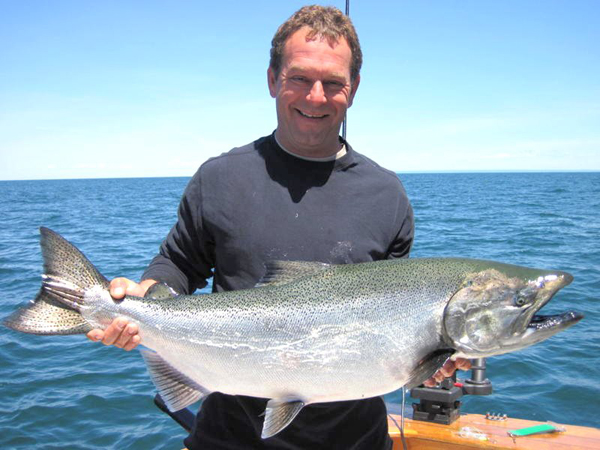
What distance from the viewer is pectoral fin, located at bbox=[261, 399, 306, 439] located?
268cm

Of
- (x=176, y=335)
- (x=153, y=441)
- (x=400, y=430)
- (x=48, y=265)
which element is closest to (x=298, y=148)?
(x=176, y=335)

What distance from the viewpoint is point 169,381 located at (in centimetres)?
300

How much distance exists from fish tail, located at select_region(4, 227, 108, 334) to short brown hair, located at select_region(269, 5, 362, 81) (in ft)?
5.12

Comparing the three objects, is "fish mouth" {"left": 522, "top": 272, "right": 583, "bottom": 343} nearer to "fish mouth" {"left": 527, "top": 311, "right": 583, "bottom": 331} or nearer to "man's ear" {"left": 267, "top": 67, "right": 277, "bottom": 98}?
"fish mouth" {"left": 527, "top": 311, "right": 583, "bottom": 331}

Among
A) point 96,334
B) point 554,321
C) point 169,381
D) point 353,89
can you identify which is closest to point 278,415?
point 169,381

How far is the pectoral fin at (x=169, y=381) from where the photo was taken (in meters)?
2.96

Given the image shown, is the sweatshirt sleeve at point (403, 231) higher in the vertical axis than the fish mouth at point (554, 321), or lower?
higher

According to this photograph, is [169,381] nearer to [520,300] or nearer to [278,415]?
[278,415]

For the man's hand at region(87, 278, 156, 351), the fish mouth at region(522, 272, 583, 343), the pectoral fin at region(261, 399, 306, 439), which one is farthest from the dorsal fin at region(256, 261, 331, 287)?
the fish mouth at region(522, 272, 583, 343)

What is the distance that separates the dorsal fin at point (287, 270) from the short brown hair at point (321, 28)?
113 centimetres

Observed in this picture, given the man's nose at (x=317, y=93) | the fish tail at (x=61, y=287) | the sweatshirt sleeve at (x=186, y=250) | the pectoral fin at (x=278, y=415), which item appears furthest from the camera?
the sweatshirt sleeve at (x=186, y=250)

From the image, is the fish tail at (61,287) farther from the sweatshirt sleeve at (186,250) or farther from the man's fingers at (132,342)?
the sweatshirt sleeve at (186,250)

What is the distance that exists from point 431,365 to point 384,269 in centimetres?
55

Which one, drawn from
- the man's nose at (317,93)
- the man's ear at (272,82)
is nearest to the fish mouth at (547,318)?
the man's nose at (317,93)
